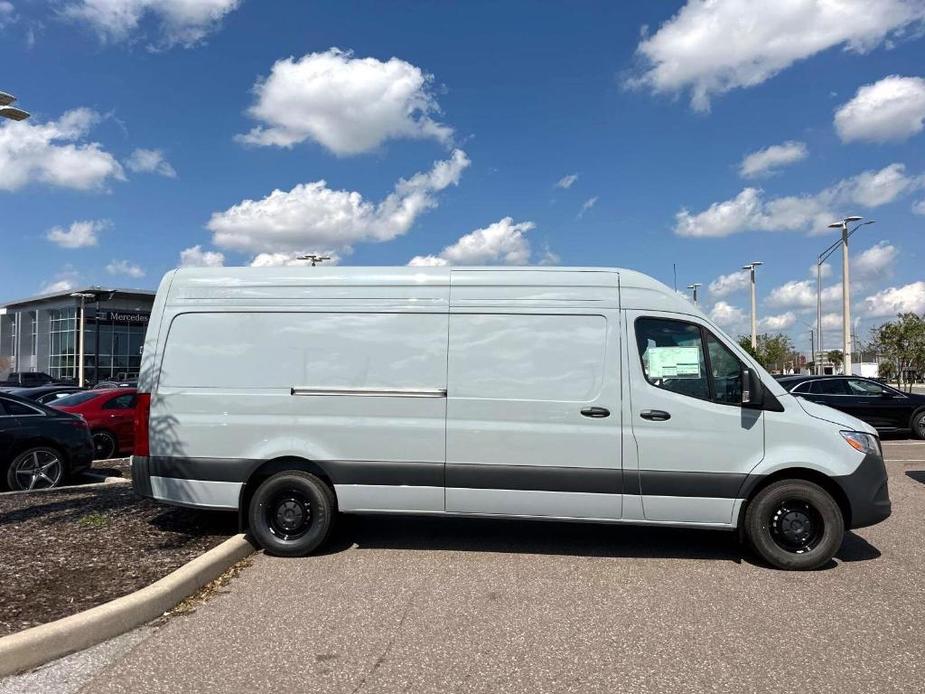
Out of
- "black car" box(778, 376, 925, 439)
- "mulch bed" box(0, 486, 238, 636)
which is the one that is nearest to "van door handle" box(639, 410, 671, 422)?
"mulch bed" box(0, 486, 238, 636)

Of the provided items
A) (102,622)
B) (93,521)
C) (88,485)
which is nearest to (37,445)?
(88,485)

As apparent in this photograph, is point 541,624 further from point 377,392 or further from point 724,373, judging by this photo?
point 724,373

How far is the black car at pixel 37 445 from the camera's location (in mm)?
8852

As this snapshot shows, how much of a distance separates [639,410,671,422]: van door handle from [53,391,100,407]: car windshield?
1092cm

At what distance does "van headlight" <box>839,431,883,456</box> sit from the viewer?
5527 millimetres

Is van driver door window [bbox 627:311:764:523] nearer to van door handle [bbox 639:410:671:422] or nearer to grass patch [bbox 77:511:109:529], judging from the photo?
van door handle [bbox 639:410:671:422]

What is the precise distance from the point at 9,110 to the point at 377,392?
9.50 metres

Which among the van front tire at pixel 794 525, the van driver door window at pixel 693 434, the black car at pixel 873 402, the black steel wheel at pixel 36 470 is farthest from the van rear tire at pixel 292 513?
the black car at pixel 873 402

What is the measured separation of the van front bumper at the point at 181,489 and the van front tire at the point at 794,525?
417 centimetres

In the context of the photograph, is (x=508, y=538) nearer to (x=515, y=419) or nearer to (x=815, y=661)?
(x=515, y=419)

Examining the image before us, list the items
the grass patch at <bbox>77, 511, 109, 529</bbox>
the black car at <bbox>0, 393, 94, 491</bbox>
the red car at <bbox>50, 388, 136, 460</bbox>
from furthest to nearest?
the red car at <bbox>50, 388, 136, 460</bbox>
the black car at <bbox>0, 393, 94, 491</bbox>
the grass patch at <bbox>77, 511, 109, 529</bbox>

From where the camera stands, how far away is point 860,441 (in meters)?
5.55

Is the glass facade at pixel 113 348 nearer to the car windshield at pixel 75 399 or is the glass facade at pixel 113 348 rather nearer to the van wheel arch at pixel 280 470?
the car windshield at pixel 75 399

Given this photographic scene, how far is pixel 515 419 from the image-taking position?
5656 millimetres
